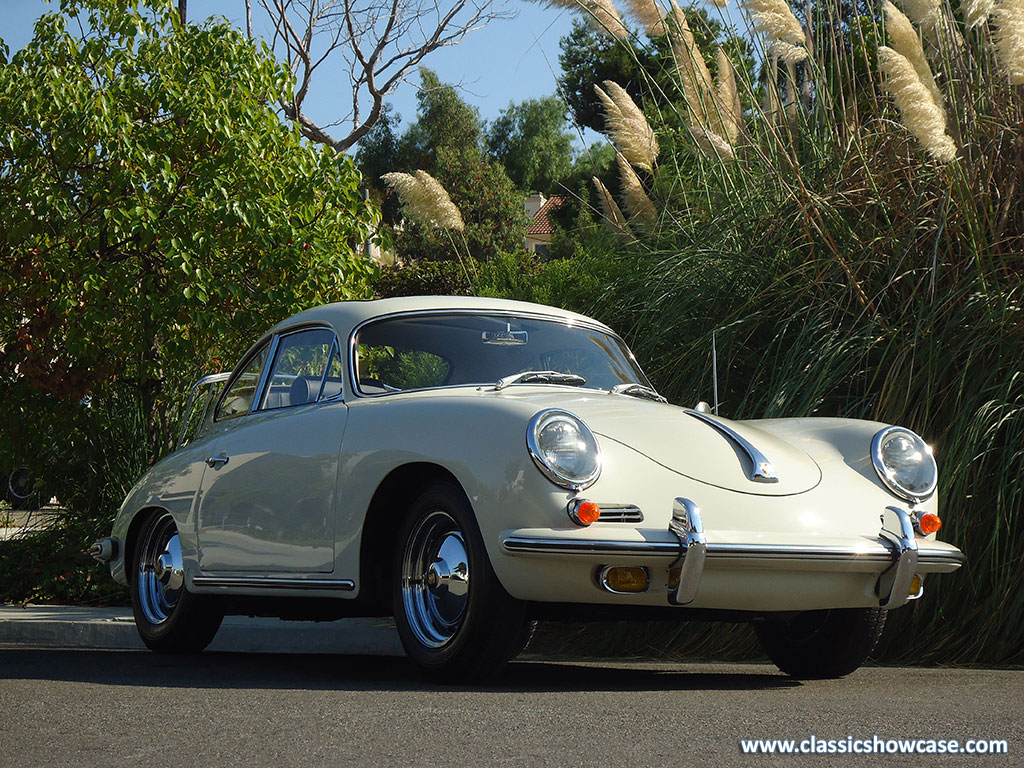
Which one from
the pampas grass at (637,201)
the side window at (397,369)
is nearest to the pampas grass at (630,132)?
the pampas grass at (637,201)

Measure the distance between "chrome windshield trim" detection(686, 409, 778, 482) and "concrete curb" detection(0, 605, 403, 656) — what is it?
3.02 meters

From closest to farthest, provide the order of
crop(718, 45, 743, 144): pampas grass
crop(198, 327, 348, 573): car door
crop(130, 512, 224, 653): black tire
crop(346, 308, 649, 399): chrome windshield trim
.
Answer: crop(198, 327, 348, 573): car door
crop(346, 308, 649, 399): chrome windshield trim
crop(130, 512, 224, 653): black tire
crop(718, 45, 743, 144): pampas grass

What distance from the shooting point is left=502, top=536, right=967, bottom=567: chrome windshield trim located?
4523 millimetres

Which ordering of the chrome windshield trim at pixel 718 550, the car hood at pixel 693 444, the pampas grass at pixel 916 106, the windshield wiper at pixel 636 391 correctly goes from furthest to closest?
the pampas grass at pixel 916 106
the windshield wiper at pixel 636 391
the car hood at pixel 693 444
the chrome windshield trim at pixel 718 550

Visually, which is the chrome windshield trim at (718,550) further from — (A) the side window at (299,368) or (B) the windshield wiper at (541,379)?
(A) the side window at (299,368)

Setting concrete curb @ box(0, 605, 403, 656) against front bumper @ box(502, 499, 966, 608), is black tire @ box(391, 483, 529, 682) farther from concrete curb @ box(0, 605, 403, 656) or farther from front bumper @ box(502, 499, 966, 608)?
concrete curb @ box(0, 605, 403, 656)

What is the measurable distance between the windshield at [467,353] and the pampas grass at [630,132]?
3897 mm

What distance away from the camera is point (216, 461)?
6.45 meters

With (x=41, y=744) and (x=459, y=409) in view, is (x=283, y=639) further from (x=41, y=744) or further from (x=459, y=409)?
(x=41, y=744)

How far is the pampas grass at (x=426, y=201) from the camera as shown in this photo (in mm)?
10727

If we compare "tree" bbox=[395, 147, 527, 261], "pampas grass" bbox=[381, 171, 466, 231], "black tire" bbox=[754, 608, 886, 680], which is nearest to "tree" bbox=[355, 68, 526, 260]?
"tree" bbox=[395, 147, 527, 261]

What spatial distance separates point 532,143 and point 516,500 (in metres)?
47.7

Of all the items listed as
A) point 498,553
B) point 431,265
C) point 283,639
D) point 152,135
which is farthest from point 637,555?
point 431,265

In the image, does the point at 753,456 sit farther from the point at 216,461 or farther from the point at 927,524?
the point at 216,461
